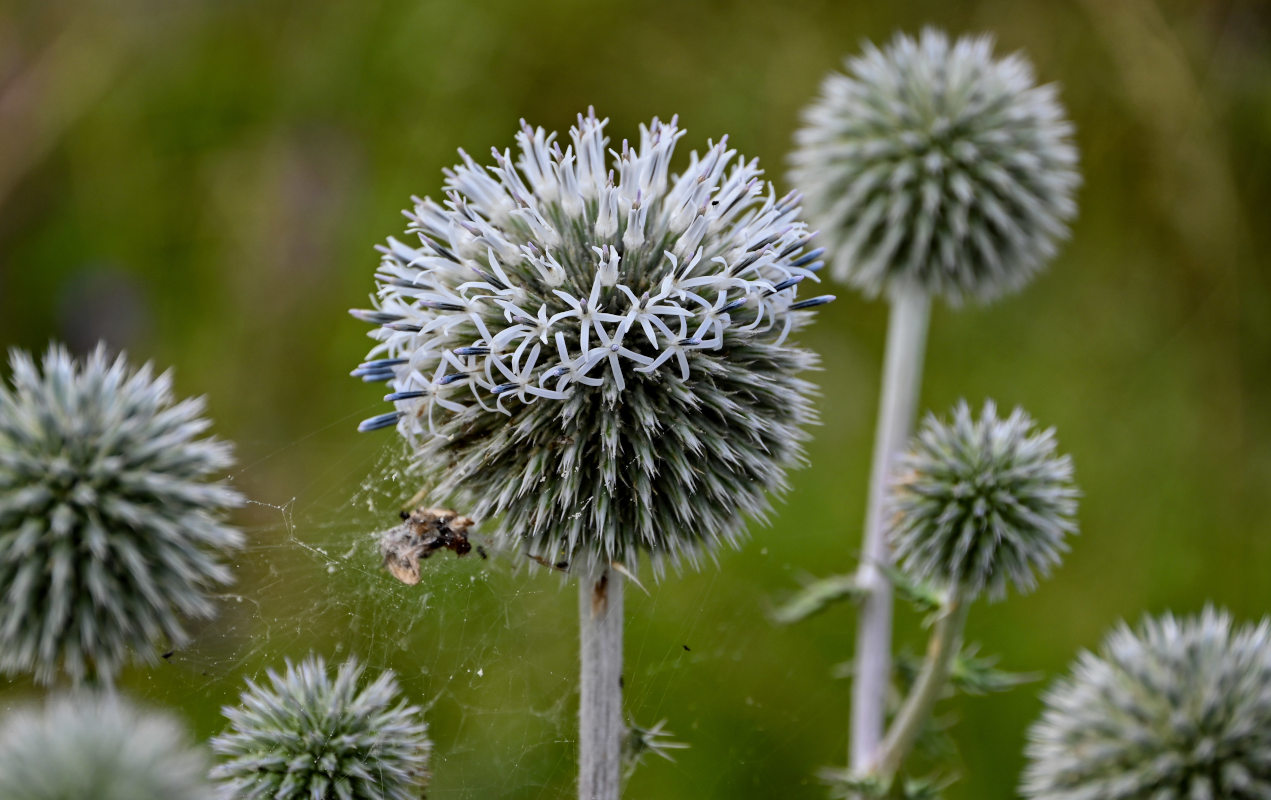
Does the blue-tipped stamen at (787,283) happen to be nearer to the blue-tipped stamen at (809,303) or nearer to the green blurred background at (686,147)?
the blue-tipped stamen at (809,303)

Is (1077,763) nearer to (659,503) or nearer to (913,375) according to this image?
(659,503)

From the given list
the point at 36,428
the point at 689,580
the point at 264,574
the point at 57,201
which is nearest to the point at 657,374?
the point at 264,574

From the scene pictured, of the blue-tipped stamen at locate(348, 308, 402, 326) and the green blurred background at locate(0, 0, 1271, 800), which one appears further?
the green blurred background at locate(0, 0, 1271, 800)

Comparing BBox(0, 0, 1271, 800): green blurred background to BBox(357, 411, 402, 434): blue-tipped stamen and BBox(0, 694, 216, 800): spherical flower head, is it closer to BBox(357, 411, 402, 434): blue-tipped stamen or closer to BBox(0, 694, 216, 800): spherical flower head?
BBox(357, 411, 402, 434): blue-tipped stamen

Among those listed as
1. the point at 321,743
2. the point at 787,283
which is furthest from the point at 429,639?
the point at 787,283

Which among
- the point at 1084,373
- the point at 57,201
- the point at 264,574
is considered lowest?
the point at 264,574

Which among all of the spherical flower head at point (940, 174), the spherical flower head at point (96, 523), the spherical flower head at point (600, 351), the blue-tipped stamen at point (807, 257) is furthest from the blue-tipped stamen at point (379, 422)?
the spherical flower head at point (940, 174)

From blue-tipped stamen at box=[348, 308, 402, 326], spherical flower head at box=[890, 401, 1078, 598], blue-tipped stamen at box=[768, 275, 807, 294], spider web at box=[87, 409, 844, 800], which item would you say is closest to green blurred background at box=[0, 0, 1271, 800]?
spherical flower head at box=[890, 401, 1078, 598]
